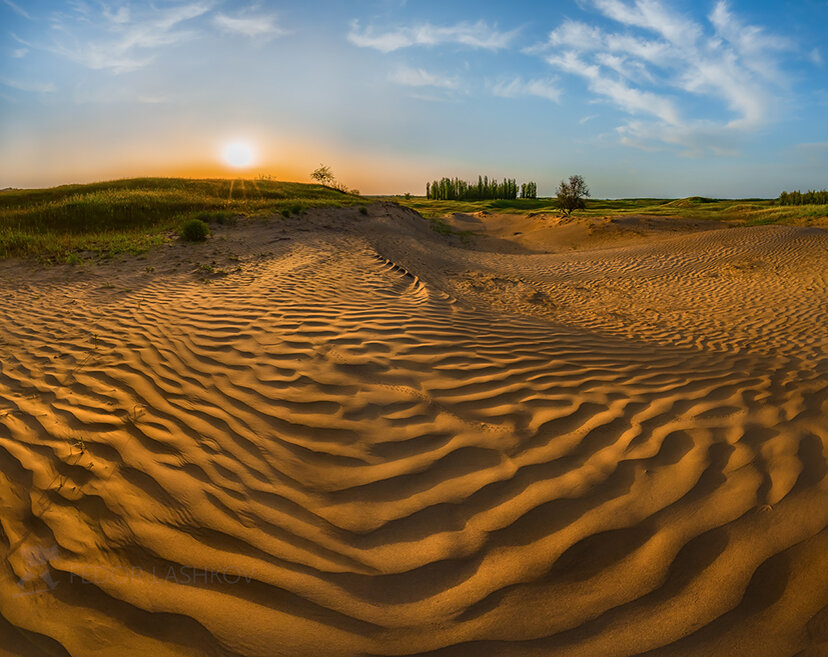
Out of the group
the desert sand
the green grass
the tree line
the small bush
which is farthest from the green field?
the tree line

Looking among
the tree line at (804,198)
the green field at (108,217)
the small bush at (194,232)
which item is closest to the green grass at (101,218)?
the green field at (108,217)

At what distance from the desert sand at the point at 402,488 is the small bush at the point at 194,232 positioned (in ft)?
24.1

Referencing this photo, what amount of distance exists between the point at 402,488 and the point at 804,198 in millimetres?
46540

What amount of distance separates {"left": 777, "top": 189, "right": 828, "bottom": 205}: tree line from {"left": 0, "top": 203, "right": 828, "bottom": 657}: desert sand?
1530 inches

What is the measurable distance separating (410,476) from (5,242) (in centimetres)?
1611

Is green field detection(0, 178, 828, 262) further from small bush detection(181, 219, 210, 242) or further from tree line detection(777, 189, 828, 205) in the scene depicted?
tree line detection(777, 189, 828, 205)

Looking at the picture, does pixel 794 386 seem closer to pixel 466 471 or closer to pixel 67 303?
pixel 466 471

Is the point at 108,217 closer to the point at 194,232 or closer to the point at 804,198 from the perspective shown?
the point at 194,232

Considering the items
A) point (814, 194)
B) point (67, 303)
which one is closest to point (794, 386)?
point (67, 303)

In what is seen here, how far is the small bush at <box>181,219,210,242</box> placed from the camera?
41.0 feet

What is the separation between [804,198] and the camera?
3356cm

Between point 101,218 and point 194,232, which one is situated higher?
point 101,218

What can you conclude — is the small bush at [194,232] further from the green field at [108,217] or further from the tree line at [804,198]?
the tree line at [804,198]

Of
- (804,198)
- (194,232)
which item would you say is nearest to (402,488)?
(194,232)
